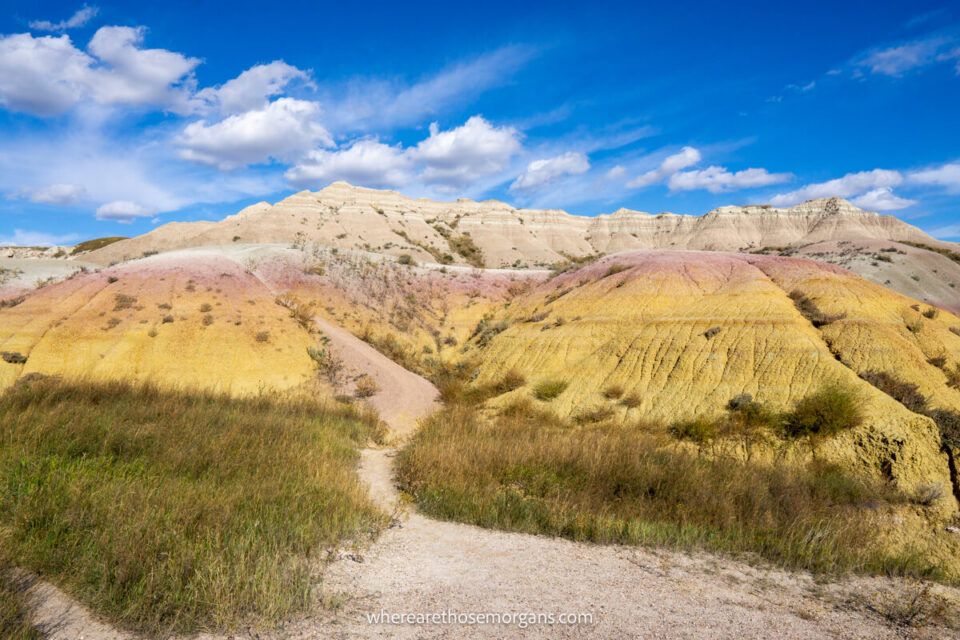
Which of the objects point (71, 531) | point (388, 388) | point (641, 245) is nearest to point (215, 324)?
point (388, 388)

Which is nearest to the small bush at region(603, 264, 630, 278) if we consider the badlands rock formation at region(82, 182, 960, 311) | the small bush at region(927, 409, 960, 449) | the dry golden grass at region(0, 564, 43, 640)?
the badlands rock formation at region(82, 182, 960, 311)

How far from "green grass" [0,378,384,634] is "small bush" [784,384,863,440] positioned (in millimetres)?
11469

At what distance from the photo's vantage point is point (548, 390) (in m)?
18.8

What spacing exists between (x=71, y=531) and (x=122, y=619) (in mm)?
1646

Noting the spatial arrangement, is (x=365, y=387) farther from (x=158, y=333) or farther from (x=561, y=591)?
(x=561, y=591)

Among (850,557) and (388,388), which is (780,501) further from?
(388,388)

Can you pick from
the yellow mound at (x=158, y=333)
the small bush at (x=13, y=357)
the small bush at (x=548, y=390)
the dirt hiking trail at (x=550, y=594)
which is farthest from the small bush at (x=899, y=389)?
the small bush at (x=13, y=357)

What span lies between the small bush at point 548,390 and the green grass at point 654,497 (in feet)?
20.4

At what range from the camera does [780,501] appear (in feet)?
29.2

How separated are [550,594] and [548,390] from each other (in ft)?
43.9

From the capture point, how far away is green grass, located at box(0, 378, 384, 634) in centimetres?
475

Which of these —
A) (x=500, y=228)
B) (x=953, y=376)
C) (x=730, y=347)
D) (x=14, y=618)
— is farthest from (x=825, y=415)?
(x=500, y=228)

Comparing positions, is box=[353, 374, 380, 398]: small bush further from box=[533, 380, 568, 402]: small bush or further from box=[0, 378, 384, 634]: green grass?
box=[0, 378, 384, 634]: green grass

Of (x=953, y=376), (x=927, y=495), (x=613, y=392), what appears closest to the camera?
(x=927, y=495)
